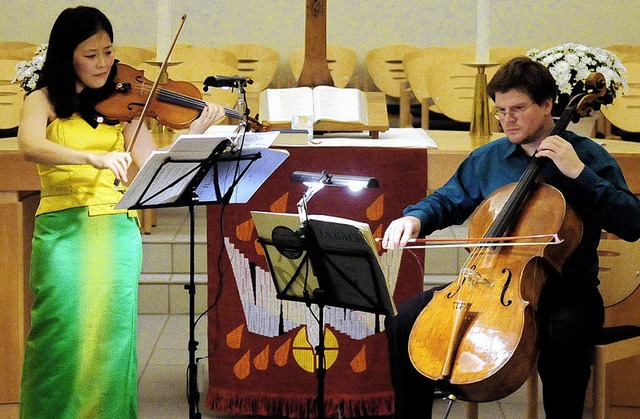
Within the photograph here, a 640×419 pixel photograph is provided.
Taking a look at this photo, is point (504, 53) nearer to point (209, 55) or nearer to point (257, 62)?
point (257, 62)

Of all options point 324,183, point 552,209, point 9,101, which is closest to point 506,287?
point 552,209

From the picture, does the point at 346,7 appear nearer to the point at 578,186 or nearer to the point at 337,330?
the point at 337,330

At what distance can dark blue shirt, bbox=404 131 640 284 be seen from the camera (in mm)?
2750

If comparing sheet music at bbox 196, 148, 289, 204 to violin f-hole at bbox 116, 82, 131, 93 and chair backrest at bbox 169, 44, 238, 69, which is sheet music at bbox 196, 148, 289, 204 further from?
chair backrest at bbox 169, 44, 238, 69

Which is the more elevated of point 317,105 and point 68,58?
point 68,58

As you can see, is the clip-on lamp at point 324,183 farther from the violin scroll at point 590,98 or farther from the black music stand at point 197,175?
the violin scroll at point 590,98

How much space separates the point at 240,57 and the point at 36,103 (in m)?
4.48

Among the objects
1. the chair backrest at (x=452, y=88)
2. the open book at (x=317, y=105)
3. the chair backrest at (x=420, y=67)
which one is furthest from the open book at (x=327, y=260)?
the chair backrest at (x=420, y=67)

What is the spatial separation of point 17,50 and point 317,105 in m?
4.03

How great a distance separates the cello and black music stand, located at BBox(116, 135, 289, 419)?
0.62m

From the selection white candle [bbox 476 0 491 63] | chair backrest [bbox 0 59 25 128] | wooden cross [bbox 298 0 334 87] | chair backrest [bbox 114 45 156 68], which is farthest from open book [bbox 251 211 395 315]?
chair backrest [bbox 114 45 156 68]

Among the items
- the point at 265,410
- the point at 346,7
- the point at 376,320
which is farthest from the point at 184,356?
the point at 346,7

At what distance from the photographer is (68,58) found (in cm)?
294

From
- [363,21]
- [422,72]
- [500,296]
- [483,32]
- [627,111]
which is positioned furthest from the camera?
[363,21]
